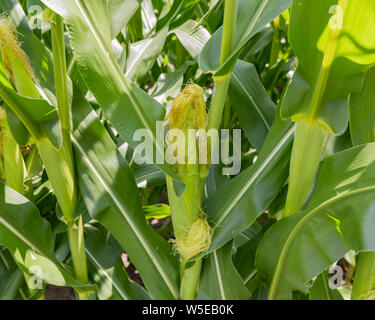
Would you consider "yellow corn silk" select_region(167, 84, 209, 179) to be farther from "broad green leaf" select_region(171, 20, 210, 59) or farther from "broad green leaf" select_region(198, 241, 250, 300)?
"broad green leaf" select_region(171, 20, 210, 59)

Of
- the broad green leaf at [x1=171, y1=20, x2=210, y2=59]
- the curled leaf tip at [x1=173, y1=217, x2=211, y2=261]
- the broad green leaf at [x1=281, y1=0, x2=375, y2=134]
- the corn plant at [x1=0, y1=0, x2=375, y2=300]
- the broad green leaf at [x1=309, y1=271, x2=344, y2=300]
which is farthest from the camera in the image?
the broad green leaf at [x1=171, y1=20, x2=210, y2=59]

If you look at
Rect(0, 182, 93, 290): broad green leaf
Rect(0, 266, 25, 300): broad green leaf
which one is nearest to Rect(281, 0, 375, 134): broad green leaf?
Rect(0, 182, 93, 290): broad green leaf

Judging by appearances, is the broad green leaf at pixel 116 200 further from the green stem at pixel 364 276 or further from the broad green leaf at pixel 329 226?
the green stem at pixel 364 276

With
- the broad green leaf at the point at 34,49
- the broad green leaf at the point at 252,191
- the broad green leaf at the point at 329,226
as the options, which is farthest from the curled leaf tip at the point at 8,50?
the broad green leaf at the point at 329,226

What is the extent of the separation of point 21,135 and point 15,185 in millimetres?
170

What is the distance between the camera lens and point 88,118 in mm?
922

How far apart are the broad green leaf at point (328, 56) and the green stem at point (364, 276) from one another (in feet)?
1.04

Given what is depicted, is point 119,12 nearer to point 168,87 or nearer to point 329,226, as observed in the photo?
point 168,87

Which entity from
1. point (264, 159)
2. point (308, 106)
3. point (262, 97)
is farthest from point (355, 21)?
point (262, 97)

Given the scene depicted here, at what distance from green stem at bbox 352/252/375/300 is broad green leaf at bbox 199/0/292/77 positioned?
49 centimetres

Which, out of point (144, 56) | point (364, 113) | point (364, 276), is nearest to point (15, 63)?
point (144, 56)

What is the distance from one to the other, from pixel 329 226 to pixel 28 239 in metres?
0.64

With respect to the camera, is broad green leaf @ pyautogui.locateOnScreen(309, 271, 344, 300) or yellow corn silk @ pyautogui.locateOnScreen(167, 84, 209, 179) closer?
yellow corn silk @ pyautogui.locateOnScreen(167, 84, 209, 179)

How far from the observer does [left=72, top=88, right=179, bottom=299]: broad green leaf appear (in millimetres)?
915
